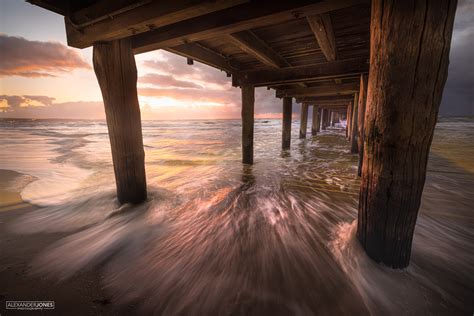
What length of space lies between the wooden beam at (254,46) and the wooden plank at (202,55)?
952mm

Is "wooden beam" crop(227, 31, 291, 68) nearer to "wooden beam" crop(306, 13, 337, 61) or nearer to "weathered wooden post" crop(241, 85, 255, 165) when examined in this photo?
"wooden beam" crop(306, 13, 337, 61)

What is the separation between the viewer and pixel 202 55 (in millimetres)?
4168

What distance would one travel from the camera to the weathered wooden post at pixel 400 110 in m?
1.41

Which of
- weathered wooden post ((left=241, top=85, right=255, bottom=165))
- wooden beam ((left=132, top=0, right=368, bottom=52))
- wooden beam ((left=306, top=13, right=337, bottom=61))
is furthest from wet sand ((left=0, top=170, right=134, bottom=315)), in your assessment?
weathered wooden post ((left=241, top=85, right=255, bottom=165))

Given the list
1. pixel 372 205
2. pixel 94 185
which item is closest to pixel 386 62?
pixel 372 205

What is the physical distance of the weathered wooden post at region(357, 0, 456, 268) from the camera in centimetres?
141

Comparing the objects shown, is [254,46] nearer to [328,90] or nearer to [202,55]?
[202,55]

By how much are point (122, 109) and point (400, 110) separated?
3.46 meters

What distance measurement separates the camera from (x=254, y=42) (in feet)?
11.7

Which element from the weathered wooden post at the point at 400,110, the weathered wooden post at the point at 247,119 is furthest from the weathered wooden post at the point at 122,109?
the weathered wooden post at the point at 247,119

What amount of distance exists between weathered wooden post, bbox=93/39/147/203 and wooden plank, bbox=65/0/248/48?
0.76ft

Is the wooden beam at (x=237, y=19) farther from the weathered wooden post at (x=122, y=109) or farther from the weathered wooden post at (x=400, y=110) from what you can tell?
the weathered wooden post at (x=400, y=110)

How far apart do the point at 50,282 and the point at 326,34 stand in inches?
176

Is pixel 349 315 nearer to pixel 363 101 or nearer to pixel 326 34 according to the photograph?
pixel 326 34
